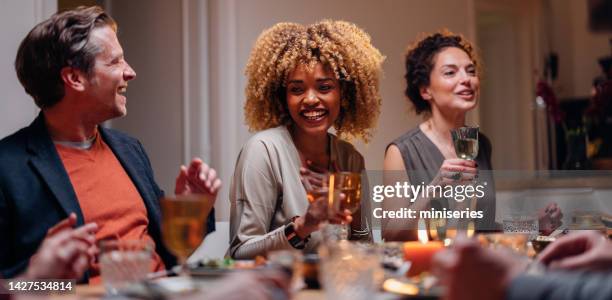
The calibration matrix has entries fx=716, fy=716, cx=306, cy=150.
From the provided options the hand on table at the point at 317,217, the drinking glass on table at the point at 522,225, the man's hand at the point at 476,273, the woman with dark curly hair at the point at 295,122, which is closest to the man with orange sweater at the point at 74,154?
the woman with dark curly hair at the point at 295,122

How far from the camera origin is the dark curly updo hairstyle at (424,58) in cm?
289

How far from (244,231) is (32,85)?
29.0 inches

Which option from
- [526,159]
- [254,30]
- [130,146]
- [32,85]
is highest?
[254,30]

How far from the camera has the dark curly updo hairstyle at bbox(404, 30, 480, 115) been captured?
2.89m

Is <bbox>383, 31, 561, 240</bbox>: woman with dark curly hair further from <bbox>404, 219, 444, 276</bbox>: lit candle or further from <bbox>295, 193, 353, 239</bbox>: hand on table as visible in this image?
<bbox>404, 219, 444, 276</bbox>: lit candle

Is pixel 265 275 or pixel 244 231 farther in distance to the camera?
pixel 244 231

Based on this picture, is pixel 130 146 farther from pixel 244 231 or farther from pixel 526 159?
pixel 526 159

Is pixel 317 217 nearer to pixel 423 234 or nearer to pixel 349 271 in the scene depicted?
pixel 423 234

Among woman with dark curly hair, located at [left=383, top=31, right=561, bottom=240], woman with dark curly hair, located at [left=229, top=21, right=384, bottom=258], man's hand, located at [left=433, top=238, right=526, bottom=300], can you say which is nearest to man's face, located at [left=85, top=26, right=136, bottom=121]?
woman with dark curly hair, located at [left=229, top=21, right=384, bottom=258]

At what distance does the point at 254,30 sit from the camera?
337cm

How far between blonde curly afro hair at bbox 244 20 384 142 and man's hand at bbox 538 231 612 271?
128cm

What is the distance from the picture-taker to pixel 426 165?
2684 mm

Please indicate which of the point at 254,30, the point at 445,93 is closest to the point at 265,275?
the point at 445,93

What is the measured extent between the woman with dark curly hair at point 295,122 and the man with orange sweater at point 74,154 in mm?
180
